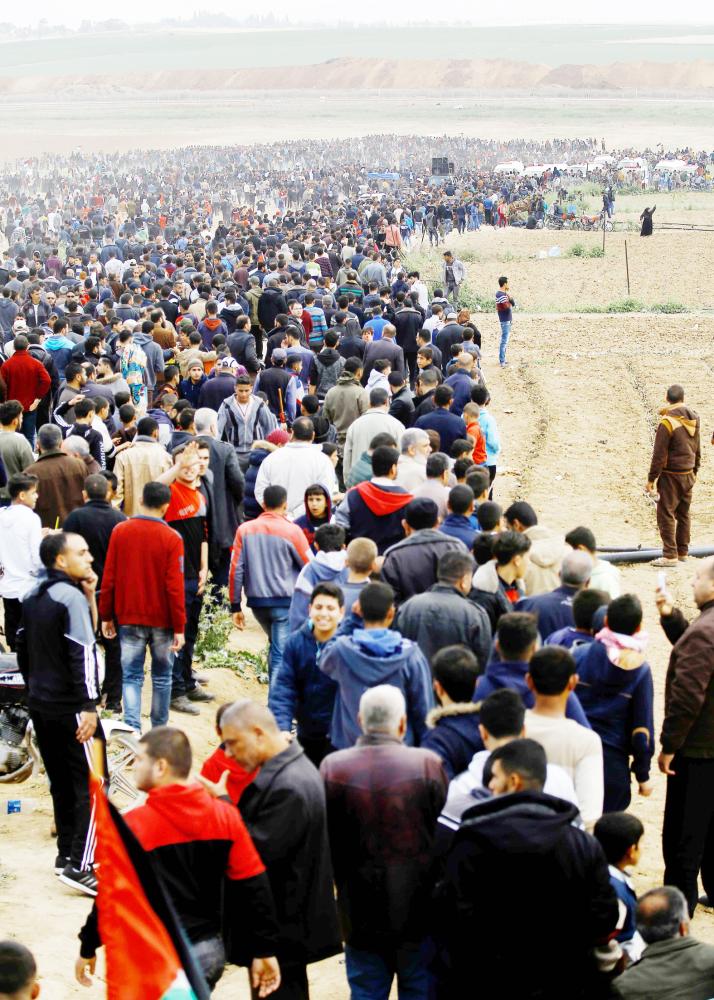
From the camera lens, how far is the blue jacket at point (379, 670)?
5.53 metres

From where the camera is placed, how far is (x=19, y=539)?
766 cm

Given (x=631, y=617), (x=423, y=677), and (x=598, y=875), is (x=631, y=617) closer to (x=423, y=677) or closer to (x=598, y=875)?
(x=423, y=677)

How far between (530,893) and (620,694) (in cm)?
175

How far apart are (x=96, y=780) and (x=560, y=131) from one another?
9381cm

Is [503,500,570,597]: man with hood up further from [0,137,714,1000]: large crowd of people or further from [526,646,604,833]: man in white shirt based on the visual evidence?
[526,646,604,833]: man in white shirt

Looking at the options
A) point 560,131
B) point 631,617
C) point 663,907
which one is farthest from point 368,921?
point 560,131

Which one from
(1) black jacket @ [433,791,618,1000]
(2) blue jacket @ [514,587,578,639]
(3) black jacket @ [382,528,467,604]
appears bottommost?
(1) black jacket @ [433,791,618,1000]

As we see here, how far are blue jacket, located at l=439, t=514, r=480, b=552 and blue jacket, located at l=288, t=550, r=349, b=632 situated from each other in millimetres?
824

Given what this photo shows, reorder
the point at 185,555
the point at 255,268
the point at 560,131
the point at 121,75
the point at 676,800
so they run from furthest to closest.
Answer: the point at 121,75
the point at 560,131
the point at 255,268
the point at 185,555
the point at 676,800

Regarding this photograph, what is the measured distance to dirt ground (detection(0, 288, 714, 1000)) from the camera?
5.93m

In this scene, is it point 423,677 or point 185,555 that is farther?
point 185,555

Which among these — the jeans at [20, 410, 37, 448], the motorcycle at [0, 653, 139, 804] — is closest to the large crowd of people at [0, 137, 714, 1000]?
the motorcycle at [0, 653, 139, 804]

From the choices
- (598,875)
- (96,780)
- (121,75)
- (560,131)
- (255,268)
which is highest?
(121,75)

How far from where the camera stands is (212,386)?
1167cm
